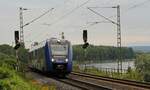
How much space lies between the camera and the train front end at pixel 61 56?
4397 cm

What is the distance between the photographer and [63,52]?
44156 mm

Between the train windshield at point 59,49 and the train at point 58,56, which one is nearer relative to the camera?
the train at point 58,56

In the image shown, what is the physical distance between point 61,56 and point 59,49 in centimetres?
70

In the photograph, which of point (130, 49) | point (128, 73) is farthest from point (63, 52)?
point (130, 49)

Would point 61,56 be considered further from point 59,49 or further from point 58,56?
Answer: point 59,49

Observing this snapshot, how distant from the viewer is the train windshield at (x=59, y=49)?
44.1 meters

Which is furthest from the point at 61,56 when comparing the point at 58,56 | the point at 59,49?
the point at 59,49

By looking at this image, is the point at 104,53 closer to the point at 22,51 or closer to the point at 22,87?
the point at 22,51

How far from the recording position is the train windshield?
44125 millimetres

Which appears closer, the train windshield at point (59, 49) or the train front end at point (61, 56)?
the train front end at point (61, 56)

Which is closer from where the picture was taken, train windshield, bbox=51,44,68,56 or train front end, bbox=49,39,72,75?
train front end, bbox=49,39,72,75

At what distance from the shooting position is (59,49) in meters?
44.2

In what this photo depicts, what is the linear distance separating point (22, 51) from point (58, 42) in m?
65.0

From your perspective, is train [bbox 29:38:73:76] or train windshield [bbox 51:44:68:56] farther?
train windshield [bbox 51:44:68:56]
